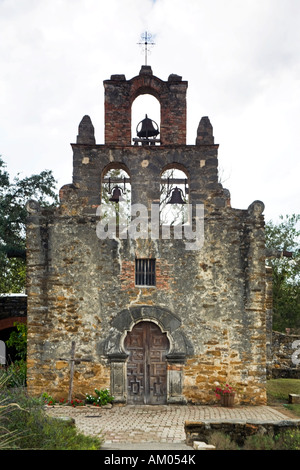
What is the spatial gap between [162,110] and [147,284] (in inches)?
184

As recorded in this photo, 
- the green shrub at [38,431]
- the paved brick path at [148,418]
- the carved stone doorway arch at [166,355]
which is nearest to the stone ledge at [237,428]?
the paved brick path at [148,418]

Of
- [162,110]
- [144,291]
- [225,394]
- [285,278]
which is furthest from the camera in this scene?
[285,278]

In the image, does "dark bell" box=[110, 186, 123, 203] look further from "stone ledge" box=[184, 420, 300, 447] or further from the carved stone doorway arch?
"stone ledge" box=[184, 420, 300, 447]

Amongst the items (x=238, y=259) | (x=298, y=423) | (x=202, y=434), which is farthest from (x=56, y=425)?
(x=238, y=259)

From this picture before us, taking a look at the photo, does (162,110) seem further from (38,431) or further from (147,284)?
(38,431)

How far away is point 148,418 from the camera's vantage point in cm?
938

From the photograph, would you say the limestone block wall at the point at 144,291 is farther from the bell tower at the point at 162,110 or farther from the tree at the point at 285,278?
the tree at the point at 285,278

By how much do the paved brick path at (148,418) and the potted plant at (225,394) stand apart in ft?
0.56

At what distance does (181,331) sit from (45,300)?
359 centimetres

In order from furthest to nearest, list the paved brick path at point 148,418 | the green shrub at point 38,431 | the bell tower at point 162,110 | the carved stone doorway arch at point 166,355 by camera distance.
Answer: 1. the bell tower at point 162,110
2. the carved stone doorway arch at point 166,355
3. the paved brick path at point 148,418
4. the green shrub at point 38,431

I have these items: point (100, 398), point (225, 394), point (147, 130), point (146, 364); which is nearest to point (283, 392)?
point (225, 394)

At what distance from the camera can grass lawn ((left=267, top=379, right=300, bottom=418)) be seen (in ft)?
37.4

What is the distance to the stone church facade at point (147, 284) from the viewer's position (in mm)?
10961

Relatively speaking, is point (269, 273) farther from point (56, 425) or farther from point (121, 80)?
point (56, 425)
